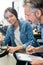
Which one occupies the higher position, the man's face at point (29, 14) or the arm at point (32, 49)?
the man's face at point (29, 14)

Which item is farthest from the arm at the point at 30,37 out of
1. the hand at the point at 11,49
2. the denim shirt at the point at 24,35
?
the hand at the point at 11,49

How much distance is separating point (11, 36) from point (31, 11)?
0.98 feet

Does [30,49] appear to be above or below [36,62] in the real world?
above

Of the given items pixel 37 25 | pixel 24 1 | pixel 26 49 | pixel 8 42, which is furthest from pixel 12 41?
pixel 24 1

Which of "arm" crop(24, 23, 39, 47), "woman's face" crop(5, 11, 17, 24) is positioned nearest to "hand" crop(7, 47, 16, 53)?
"arm" crop(24, 23, 39, 47)

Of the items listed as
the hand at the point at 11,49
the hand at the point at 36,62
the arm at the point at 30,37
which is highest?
the arm at the point at 30,37

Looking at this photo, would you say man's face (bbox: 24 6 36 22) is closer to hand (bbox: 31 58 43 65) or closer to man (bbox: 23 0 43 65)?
man (bbox: 23 0 43 65)

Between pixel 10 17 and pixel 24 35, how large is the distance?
0.69 ft

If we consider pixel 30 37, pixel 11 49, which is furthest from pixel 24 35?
pixel 11 49

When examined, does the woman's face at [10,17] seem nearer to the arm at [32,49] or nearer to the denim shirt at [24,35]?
the denim shirt at [24,35]

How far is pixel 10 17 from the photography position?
1624 millimetres

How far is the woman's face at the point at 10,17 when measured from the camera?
1.62 metres

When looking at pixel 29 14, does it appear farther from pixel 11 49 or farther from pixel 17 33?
pixel 11 49

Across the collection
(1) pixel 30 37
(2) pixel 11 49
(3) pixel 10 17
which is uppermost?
(3) pixel 10 17
